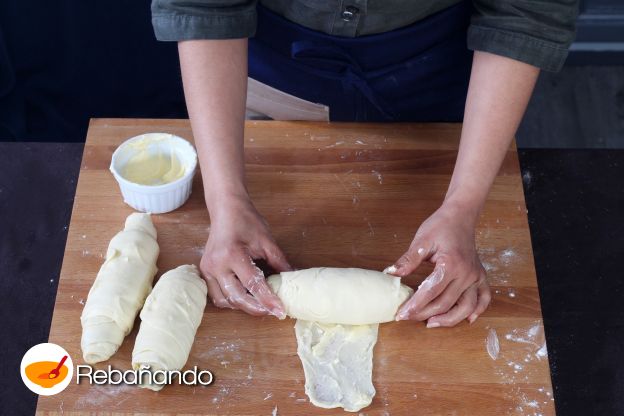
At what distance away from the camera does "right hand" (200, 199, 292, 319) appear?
1510 millimetres

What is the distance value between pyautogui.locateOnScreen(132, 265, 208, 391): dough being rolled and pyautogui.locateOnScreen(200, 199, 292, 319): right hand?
47 mm

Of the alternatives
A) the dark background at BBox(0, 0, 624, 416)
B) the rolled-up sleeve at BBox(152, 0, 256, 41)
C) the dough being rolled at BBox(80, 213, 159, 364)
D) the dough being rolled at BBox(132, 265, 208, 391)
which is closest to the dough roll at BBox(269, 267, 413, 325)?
the dough being rolled at BBox(132, 265, 208, 391)

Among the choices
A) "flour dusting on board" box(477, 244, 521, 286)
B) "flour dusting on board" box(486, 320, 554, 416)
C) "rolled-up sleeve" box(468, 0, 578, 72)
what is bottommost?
"flour dusting on board" box(486, 320, 554, 416)

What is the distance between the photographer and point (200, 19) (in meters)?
1.55

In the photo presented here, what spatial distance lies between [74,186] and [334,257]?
2.47 feet

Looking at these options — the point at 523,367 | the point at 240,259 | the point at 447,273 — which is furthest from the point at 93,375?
the point at 523,367

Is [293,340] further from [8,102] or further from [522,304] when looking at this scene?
[8,102]

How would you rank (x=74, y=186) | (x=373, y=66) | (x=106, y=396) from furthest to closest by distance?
1. (x=74, y=186)
2. (x=373, y=66)
3. (x=106, y=396)

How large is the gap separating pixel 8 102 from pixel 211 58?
1415mm

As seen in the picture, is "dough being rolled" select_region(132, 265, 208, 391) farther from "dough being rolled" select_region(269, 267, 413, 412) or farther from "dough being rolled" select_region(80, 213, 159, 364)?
"dough being rolled" select_region(269, 267, 413, 412)

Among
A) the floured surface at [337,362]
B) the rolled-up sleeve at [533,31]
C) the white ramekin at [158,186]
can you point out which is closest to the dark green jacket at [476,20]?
the rolled-up sleeve at [533,31]

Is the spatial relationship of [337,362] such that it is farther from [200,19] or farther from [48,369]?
[200,19]

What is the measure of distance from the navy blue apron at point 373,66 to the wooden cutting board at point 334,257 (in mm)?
78

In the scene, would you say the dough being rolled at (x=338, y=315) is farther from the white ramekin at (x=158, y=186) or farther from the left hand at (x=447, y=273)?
the white ramekin at (x=158, y=186)
